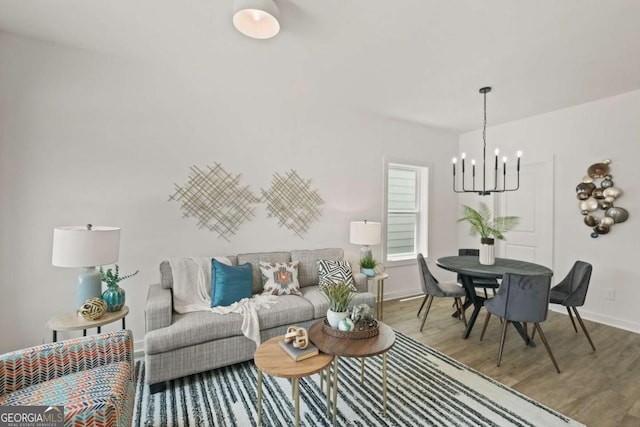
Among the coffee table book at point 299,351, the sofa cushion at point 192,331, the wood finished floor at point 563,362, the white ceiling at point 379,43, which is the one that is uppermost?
the white ceiling at point 379,43

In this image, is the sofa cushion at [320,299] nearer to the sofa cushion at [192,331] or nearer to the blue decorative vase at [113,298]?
the sofa cushion at [192,331]

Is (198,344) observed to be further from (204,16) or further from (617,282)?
(617,282)

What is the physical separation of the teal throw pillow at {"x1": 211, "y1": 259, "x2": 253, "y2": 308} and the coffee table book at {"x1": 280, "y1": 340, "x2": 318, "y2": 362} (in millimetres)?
975

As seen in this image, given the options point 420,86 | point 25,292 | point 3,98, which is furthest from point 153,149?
point 420,86

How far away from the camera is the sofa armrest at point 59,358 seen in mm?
1417

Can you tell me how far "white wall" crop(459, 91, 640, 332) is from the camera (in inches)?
129

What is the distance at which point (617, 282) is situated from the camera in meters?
3.38

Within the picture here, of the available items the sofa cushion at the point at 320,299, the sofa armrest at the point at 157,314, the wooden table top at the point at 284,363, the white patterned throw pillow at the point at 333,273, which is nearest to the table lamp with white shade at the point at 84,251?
the sofa armrest at the point at 157,314

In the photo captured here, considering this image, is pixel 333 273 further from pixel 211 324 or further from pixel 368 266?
pixel 211 324

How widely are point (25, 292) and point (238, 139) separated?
2.28m

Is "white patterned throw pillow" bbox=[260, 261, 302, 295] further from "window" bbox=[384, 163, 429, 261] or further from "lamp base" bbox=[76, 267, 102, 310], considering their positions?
"window" bbox=[384, 163, 429, 261]

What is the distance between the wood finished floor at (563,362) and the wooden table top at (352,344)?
3.91 ft

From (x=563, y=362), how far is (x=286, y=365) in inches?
101

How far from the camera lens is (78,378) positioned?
148cm
